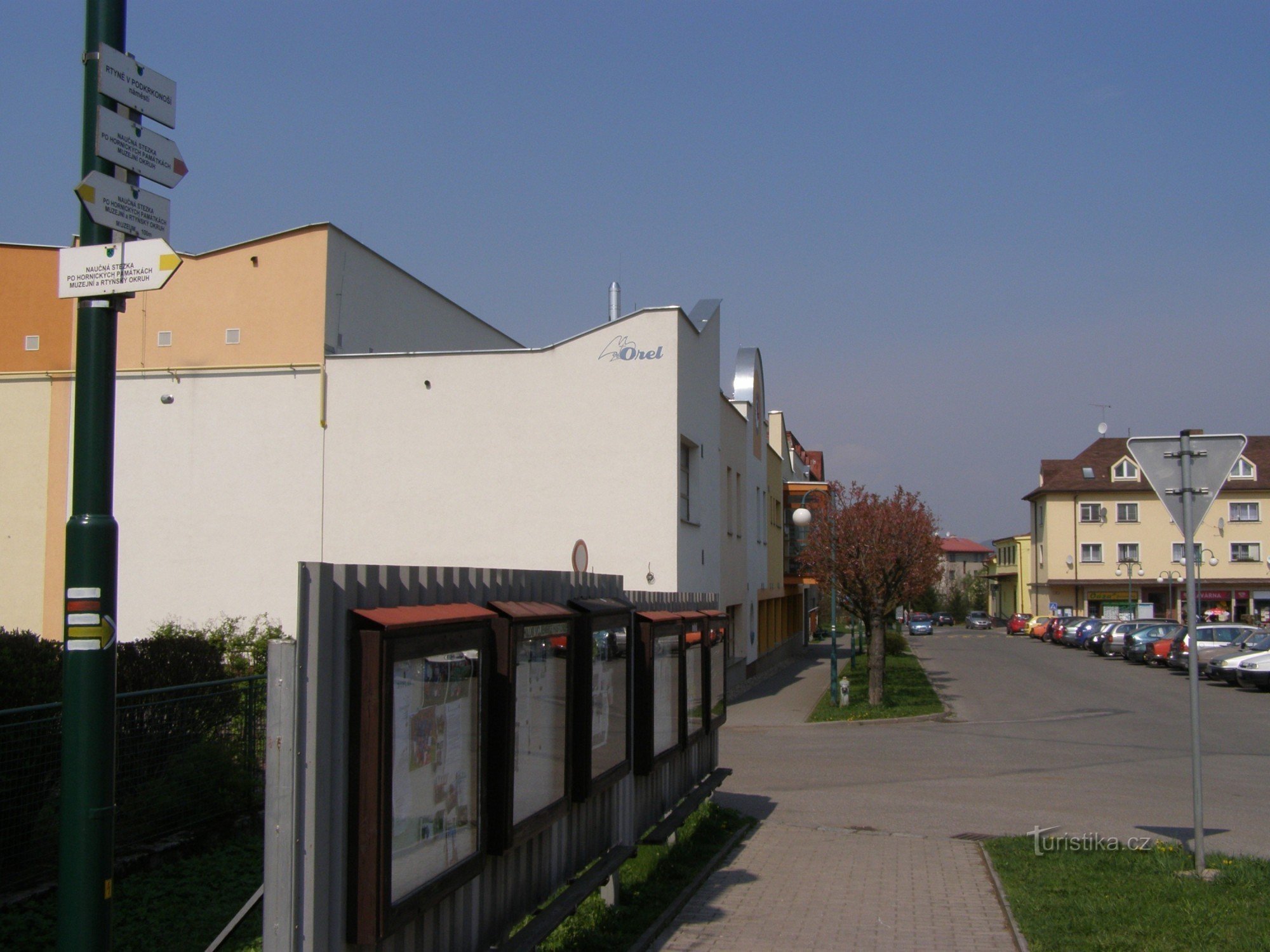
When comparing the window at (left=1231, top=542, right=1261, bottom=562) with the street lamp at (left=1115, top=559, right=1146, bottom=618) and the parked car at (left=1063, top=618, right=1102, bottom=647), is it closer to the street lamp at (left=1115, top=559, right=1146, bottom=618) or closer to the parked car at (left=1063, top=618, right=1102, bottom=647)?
the street lamp at (left=1115, top=559, right=1146, bottom=618)

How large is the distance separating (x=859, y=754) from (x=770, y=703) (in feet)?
29.4

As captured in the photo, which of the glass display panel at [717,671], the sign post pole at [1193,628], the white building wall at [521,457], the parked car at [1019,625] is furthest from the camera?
the parked car at [1019,625]

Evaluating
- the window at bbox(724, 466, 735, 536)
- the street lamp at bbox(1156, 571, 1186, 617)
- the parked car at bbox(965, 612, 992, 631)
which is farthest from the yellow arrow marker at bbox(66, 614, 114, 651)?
the parked car at bbox(965, 612, 992, 631)

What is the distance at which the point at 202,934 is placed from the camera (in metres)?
6.82

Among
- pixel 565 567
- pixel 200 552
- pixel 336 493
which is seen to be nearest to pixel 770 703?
pixel 565 567

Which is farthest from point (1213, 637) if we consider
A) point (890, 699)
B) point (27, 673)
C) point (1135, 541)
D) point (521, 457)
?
point (1135, 541)

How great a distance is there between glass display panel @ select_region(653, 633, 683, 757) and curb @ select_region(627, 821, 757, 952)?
96 centimetres

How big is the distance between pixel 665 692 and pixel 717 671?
8.36 feet

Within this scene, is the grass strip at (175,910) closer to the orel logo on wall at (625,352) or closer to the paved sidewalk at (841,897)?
the paved sidewalk at (841,897)

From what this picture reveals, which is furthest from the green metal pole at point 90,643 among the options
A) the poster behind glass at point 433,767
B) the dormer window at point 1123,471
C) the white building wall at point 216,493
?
the dormer window at point 1123,471

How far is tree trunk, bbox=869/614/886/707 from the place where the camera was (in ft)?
80.1

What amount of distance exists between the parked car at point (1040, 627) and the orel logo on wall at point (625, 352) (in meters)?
47.2

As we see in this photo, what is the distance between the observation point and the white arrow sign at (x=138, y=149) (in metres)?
4.52

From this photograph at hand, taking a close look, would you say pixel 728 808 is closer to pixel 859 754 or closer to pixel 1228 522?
pixel 859 754
